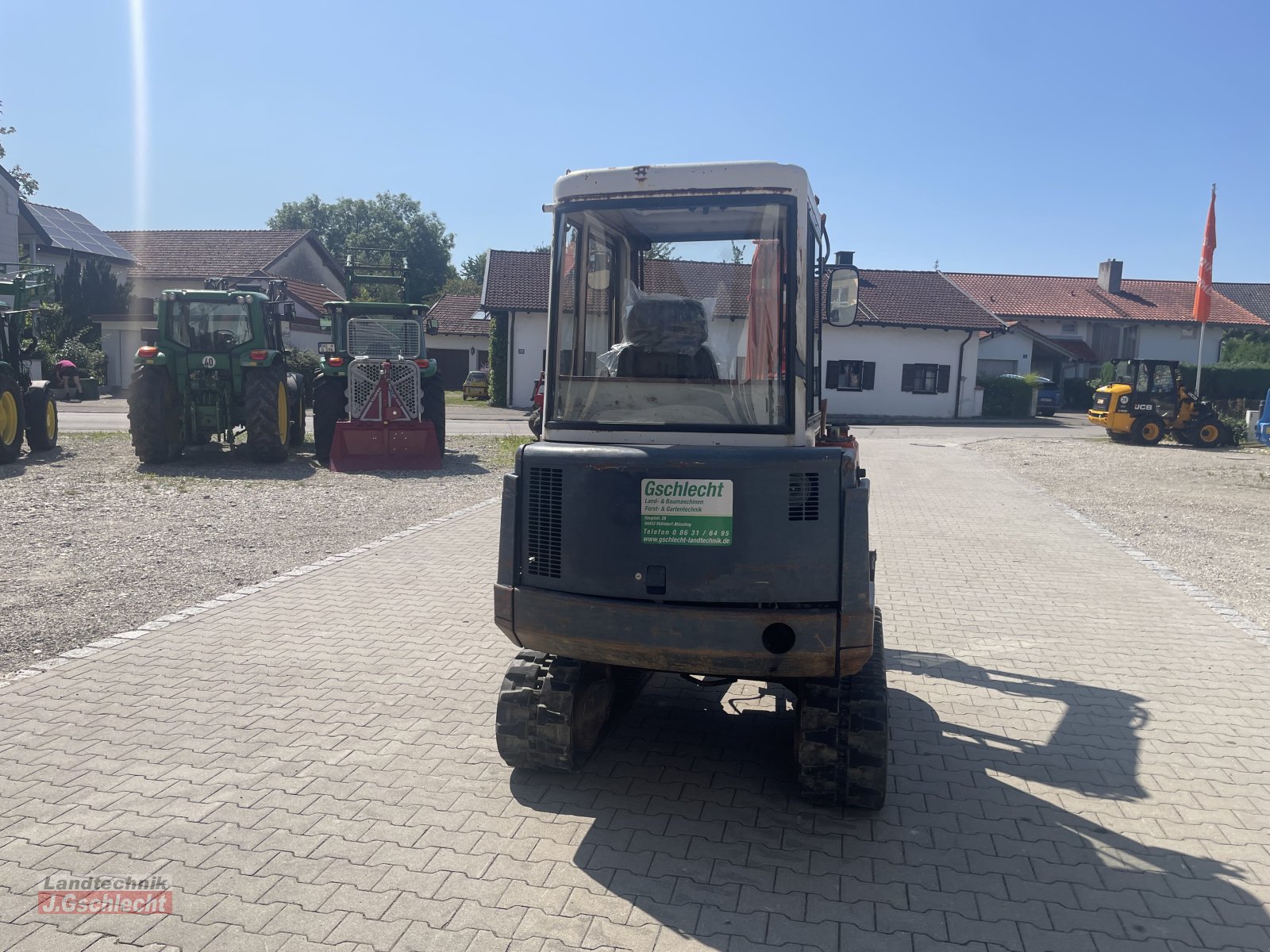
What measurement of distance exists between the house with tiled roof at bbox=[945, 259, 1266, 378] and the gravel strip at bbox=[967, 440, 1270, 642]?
2382 centimetres

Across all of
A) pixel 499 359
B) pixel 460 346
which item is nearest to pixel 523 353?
pixel 499 359

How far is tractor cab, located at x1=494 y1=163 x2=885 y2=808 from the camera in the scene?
3.77 meters

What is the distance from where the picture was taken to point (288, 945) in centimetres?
311

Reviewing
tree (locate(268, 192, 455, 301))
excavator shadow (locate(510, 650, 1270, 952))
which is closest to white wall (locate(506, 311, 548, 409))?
excavator shadow (locate(510, 650, 1270, 952))

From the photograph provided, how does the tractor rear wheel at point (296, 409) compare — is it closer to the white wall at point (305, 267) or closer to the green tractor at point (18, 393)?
the green tractor at point (18, 393)

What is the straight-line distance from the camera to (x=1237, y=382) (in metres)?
42.1

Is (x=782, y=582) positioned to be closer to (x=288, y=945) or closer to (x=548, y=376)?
(x=548, y=376)

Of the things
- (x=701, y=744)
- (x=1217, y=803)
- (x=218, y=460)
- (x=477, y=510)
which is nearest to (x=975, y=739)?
(x=1217, y=803)

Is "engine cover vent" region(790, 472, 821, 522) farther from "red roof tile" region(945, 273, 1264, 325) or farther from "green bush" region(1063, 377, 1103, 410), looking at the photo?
"red roof tile" region(945, 273, 1264, 325)

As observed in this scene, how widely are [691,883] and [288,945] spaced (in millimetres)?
1373

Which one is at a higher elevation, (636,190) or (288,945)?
(636,190)

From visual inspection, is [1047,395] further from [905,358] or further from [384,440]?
[384,440]

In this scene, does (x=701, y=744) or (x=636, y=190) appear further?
(x=701, y=744)

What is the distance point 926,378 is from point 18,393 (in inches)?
1180
